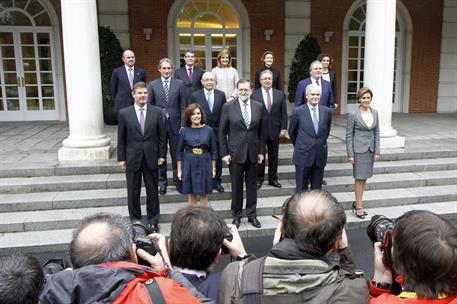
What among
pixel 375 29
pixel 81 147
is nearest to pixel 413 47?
pixel 375 29

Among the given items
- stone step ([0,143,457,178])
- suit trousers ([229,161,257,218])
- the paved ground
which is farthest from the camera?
the paved ground

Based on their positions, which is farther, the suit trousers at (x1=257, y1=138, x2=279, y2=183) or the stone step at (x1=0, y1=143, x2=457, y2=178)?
the stone step at (x1=0, y1=143, x2=457, y2=178)

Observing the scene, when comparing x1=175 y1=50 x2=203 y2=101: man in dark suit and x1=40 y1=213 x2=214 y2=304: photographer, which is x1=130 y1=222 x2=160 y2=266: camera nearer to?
x1=40 y1=213 x2=214 y2=304: photographer

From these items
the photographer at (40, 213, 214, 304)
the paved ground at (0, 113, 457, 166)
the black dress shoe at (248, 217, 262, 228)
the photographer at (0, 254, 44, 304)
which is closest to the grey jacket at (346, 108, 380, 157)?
the black dress shoe at (248, 217, 262, 228)

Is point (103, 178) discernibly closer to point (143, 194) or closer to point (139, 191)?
point (143, 194)

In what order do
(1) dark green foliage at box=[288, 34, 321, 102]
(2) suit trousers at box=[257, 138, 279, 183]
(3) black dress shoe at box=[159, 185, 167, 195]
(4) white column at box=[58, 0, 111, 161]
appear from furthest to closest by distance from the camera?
(1) dark green foliage at box=[288, 34, 321, 102]
(4) white column at box=[58, 0, 111, 161]
(2) suit trousers at box=[257, 138, 279, 183]
(3) black dress shoe at box=[159, 185, 167, 195]

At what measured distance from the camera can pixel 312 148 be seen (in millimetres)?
5523

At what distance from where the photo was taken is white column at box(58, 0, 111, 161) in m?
6.96

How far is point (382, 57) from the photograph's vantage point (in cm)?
816

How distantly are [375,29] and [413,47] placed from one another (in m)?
6.37

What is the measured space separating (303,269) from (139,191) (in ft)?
13.0

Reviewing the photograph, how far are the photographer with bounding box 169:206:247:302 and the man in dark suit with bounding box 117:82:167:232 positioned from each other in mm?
3389

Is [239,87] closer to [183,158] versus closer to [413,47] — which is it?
[183,158]

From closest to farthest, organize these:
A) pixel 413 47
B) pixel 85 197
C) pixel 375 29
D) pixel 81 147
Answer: pixel 85 197 < pixel 81 147 < pixel 375 29 < pixel 413 47
